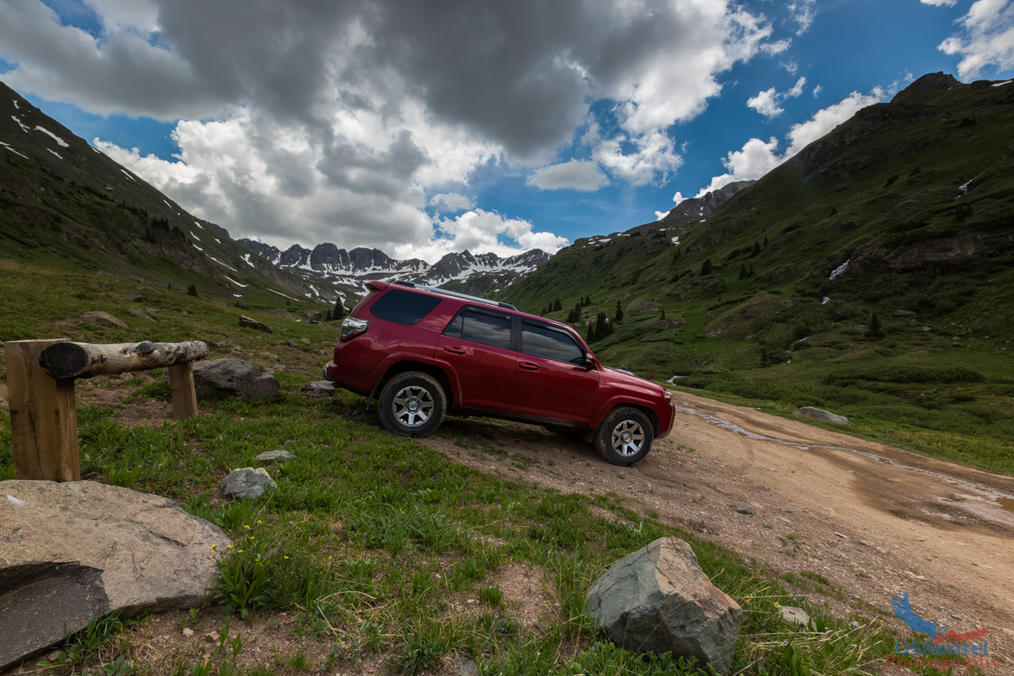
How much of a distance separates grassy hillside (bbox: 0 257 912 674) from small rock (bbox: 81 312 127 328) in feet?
27.3

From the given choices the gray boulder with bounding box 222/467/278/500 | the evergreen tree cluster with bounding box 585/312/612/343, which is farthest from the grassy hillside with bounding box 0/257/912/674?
the evergreen tree cluster with bounding box 585/312/612/343

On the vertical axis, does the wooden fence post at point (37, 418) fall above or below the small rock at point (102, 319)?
below

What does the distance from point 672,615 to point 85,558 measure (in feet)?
12.1

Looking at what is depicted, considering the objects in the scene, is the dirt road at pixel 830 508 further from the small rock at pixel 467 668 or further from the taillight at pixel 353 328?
the small rock at pixel 467 668

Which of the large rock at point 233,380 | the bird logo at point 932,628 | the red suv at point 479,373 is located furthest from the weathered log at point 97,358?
the bird logo at point 932,628

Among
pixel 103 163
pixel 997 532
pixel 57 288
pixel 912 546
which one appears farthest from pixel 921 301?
pixel 103 163

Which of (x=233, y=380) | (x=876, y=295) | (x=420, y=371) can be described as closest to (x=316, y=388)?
(x=233, y=380)

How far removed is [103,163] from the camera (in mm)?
132375

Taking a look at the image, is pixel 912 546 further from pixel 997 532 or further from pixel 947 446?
pixel 947 446

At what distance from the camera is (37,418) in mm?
3242

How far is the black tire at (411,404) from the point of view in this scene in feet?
22.1

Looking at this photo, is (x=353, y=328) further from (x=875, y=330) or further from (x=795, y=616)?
(x=875, y=330)

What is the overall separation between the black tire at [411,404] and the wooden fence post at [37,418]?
12.4 ft

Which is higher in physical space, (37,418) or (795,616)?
(37,418)
